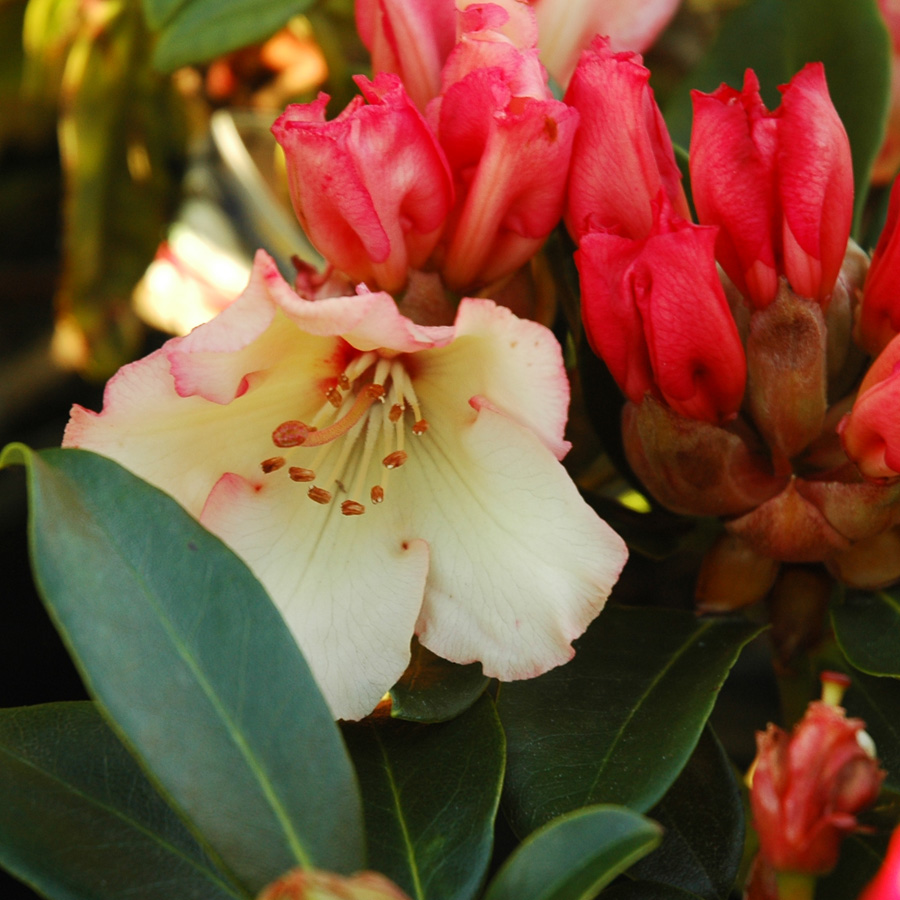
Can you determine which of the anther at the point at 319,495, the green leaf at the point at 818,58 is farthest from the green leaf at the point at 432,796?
the green leaf at the point at 818,58

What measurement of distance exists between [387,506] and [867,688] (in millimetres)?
340

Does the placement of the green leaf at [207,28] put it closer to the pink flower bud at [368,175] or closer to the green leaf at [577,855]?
the pink flower bud at [368,175]

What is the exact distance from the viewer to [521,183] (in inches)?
22.5

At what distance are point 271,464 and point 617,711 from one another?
0.25 m

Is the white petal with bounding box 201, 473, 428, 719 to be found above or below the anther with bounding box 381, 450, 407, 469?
below

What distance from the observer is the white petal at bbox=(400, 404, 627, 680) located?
1.74 feet

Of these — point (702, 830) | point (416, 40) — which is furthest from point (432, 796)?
point (416, 40)

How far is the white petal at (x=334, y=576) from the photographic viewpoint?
55 centimetres

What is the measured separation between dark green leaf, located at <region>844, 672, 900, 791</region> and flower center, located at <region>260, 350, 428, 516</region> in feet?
1.10

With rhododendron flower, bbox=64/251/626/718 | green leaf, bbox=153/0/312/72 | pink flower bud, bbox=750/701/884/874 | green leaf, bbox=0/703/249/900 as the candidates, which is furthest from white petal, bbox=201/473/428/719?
green leaf, bbox=153/0/312/72

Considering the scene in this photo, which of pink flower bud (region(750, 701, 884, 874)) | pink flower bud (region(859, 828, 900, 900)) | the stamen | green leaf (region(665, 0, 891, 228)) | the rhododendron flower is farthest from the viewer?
green leaf (region(665, 0, 891, 228))

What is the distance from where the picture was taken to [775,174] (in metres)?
0.54

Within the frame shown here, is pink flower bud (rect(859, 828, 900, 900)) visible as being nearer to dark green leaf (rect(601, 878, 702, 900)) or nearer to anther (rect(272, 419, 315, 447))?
dark green leaf (rect(601, 878, 702, 900))

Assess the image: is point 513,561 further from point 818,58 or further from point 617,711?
point 818,58
